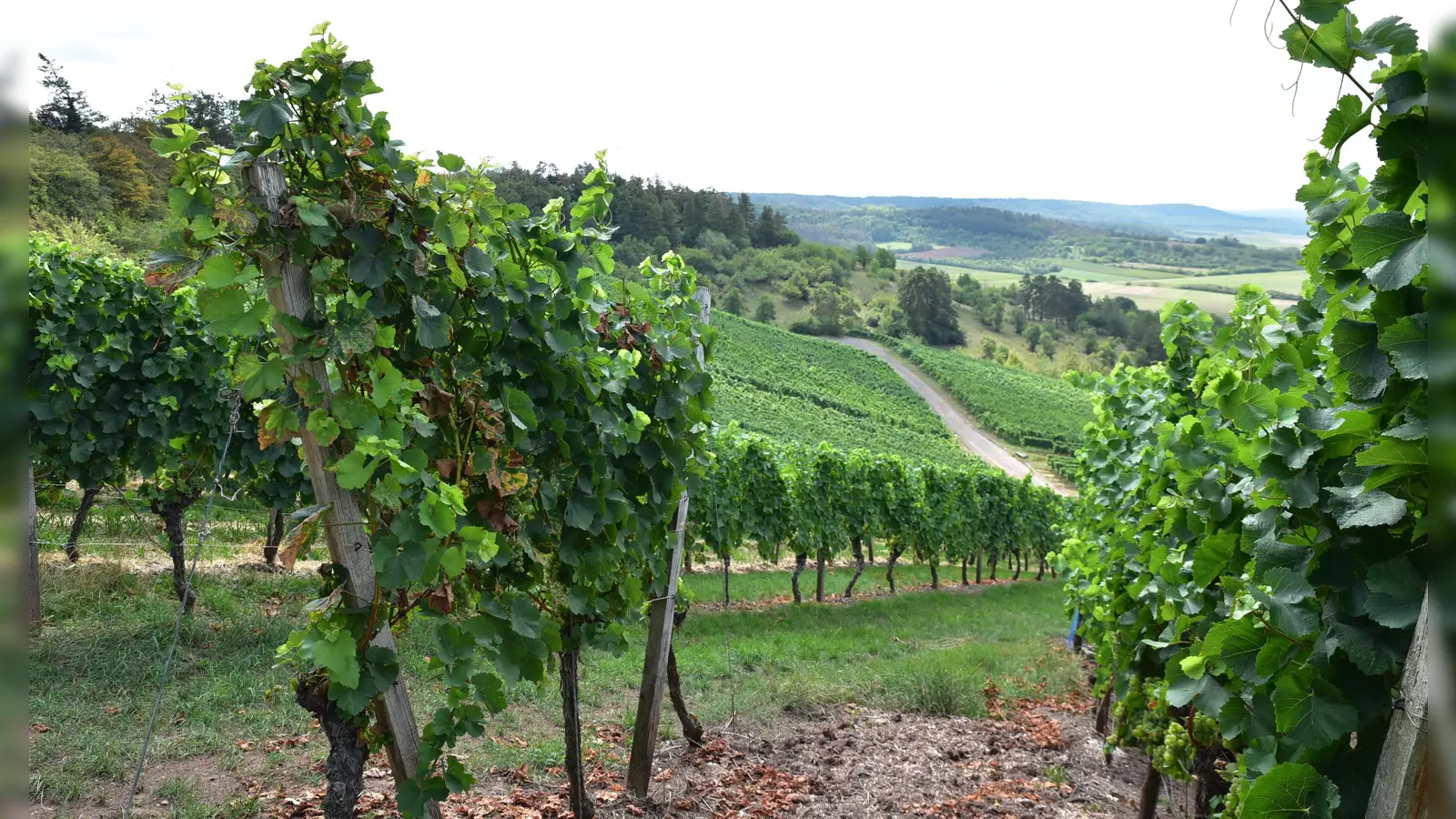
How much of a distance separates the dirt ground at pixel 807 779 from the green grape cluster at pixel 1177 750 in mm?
1041

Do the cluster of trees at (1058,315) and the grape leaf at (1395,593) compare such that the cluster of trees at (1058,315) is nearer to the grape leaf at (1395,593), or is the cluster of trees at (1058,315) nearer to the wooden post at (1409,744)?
the grape leaf at (1395,593)

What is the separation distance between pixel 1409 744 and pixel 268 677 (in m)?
6.98

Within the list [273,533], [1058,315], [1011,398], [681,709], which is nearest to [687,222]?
[1011,398]

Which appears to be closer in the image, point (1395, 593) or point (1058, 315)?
point (1395, 593)

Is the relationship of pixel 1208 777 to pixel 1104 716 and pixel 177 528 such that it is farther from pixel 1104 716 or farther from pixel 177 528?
pixel 177 528

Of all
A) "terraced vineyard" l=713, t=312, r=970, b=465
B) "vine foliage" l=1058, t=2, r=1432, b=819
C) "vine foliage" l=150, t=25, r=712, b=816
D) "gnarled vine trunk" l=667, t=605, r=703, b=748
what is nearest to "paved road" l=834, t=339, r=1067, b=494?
"terraced vineyard" l=713, t=312, r=970, b=465

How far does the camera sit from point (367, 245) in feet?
9.43

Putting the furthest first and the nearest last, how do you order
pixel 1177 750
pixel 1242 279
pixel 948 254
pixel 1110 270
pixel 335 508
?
pixel 948 254
pixel 1110 270
pixel 1242 279
pixel 1177 750
pixel 335 508

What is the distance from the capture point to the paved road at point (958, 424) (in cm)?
5304

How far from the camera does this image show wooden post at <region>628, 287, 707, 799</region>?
16.7 ft

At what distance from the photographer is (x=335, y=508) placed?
2842mm

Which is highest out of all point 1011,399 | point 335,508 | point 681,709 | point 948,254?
point 948,254

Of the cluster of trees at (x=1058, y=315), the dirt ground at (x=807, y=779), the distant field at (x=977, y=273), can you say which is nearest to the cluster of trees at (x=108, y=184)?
the dirt ground at (x=807, y=779)

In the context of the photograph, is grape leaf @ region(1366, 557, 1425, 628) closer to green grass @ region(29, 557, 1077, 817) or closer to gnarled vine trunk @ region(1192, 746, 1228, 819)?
green grass @ region(29, 557, 1077, 817)
